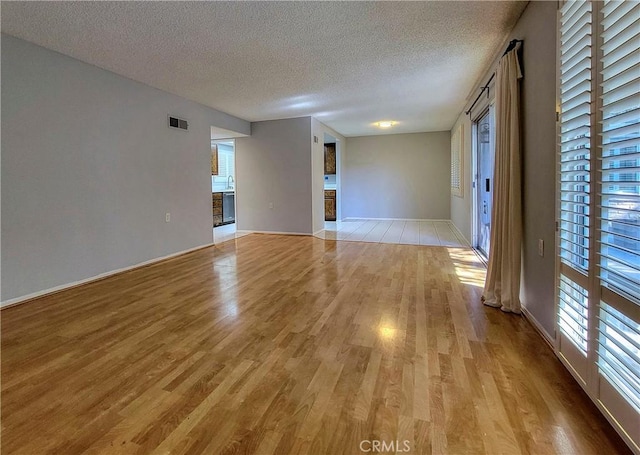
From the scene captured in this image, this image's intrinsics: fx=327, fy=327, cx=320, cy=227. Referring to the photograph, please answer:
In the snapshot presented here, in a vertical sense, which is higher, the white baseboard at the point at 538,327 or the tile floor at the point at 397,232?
the tile floor at the point at 397,232

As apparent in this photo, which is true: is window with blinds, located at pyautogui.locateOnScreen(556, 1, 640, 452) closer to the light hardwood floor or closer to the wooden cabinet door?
the light hardwood floor

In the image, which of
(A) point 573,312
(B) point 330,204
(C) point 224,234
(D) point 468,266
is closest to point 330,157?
(B) point 330,204

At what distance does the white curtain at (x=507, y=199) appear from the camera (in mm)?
2486

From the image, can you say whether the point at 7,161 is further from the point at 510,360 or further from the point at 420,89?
the point at 420,89

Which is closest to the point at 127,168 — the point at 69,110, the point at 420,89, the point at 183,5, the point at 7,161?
the point at 69,110

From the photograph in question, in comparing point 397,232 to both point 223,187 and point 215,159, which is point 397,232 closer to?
point 215,159

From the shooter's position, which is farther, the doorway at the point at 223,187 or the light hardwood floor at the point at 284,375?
the doorway at the point at 223,187

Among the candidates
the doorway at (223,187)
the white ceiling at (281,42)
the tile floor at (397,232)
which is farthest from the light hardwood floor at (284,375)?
the doorway at (223,187)

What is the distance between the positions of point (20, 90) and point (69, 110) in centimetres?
44

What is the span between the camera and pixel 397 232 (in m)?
6.97

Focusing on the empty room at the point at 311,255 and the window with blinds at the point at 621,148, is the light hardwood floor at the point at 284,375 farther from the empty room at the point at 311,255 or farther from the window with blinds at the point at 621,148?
the window with blinds at the point at 621,148

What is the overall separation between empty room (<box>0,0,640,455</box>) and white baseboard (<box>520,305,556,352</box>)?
0.06 feet

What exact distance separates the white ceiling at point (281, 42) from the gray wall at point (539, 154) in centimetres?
48

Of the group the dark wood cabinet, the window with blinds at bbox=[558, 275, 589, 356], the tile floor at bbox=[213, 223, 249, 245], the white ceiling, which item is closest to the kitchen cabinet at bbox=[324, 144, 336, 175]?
the dark wood cabinet
